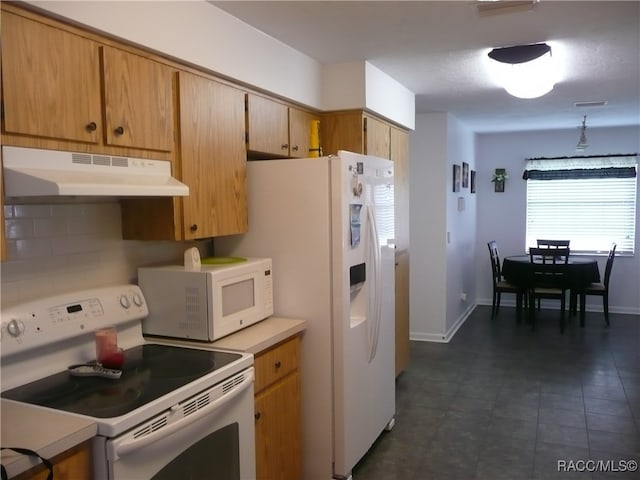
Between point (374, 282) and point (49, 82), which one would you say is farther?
point (374, 282)

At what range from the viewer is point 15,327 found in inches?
68.9

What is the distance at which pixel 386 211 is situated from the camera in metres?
3.12

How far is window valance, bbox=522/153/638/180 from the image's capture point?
663 centimetres

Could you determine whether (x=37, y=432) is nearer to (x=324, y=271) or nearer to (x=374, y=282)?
(x=324, y=271)

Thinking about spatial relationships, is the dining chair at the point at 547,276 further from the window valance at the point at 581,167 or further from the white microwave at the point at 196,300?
the white microwave at the point at 196,300

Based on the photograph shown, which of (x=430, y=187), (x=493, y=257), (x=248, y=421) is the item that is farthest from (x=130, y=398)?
(x=493, y=257)

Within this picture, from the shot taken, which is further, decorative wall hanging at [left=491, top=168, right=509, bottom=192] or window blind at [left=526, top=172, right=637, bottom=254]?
decorative wall hanging at [left=491, top=168, right=509, bottom=192]

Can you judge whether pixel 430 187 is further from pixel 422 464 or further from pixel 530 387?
pixel 422 464

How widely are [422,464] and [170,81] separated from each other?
239 cm

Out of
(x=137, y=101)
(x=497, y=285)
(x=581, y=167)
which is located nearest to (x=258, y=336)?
(x=137, y=101)

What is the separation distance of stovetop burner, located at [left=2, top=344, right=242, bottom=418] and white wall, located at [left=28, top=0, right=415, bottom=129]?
3.95ft

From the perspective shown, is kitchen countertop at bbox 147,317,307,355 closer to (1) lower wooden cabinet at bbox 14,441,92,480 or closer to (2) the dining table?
(1) lower wooden cabinet at bbox 14,441,92,480

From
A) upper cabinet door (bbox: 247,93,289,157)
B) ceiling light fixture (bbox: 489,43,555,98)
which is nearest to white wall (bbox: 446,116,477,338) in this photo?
ceiling light fixture (bbox: 489,43,555,98)

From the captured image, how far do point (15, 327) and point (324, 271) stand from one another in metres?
1.36
